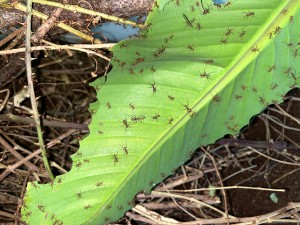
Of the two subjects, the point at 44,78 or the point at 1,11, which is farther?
the point at 44,78

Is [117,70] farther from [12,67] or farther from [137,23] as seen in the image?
[12,67]

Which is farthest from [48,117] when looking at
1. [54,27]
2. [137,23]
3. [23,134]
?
[137,23]

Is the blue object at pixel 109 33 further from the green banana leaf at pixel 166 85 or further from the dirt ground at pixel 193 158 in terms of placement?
the green banana leaf at pixel 166 85

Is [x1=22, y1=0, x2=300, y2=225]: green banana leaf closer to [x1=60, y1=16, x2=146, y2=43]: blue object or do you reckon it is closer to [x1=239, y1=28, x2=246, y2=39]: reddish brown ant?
[x1=239, y1=28, x2=246, y2=39]: reddish brown ant

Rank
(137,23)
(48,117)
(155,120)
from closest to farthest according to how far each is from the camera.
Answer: (155,120) < (137,23) < (48,117)

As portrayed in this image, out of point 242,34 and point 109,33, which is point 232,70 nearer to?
point 242,34

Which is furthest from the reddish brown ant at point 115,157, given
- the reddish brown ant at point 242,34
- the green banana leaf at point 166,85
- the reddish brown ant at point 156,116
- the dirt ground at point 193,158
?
the reddish brown ant at point 242,34
